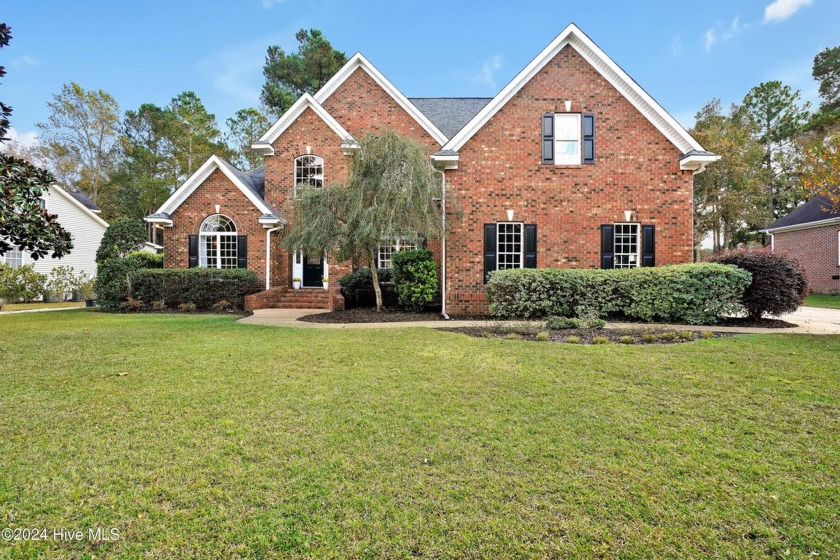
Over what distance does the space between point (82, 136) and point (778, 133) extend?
51.8m

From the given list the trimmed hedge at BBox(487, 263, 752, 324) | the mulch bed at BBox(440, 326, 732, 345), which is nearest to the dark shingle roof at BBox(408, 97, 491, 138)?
the trimmed hedge at BBox(487, 263, 752, 324)

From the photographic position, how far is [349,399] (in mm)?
4137

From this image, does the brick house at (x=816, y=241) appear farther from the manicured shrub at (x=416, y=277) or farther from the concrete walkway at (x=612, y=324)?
the manicured shrub at (x=416, y=277)

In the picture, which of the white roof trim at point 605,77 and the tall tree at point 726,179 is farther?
the tall tree at point 726,179

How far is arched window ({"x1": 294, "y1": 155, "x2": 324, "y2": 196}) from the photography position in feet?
51.6

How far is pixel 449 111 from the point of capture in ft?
57.6

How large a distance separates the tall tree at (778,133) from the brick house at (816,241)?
345 inches

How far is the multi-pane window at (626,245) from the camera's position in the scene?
1178 cm

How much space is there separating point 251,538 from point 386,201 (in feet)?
28.5

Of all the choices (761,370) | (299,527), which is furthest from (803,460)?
(299,527)

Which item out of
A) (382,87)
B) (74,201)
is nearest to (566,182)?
(382,87)

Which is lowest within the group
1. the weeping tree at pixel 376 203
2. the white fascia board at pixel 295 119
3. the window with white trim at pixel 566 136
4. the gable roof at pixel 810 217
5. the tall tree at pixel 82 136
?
the weeping tree at pixel 376 203

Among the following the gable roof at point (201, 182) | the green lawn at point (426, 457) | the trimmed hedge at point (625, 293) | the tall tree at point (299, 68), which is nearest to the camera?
the green lawn at point (426, 457)

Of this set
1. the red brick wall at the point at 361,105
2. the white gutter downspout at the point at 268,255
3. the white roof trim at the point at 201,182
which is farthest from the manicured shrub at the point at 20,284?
the red brick wall at the point at 361,105
